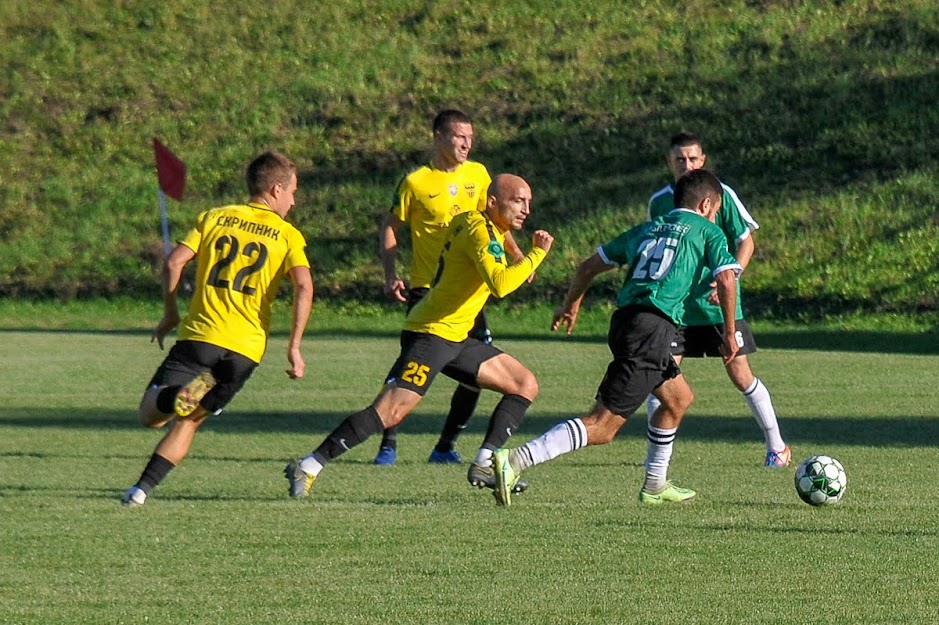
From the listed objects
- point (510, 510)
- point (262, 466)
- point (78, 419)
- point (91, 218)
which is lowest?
point (91, 218)

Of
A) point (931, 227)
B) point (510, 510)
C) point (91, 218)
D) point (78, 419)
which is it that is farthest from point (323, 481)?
point (91, 218)

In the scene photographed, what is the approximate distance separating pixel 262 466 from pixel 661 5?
30.3 m

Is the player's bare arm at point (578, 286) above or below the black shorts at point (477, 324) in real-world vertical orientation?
above

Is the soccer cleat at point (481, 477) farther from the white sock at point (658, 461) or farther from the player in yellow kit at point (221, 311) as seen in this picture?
the player in yellow kit at point (221, 311)

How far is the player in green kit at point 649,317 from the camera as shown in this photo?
8281mm

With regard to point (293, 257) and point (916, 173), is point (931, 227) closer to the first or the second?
point (916, 173)

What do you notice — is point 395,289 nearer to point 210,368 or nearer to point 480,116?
point 210,368

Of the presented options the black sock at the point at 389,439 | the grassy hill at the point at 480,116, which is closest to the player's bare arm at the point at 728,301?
the black sock at the point at 389,439

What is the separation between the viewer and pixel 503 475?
8.27m

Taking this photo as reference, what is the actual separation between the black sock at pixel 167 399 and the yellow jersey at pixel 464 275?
1.30 m

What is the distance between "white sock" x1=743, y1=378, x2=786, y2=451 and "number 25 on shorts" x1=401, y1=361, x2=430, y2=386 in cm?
243

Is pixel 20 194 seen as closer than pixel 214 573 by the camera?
No

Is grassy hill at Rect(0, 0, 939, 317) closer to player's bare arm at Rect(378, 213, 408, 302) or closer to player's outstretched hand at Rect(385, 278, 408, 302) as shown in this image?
player's bare arm at Rect(378, 213, 408, 302)

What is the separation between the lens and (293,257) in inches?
339
